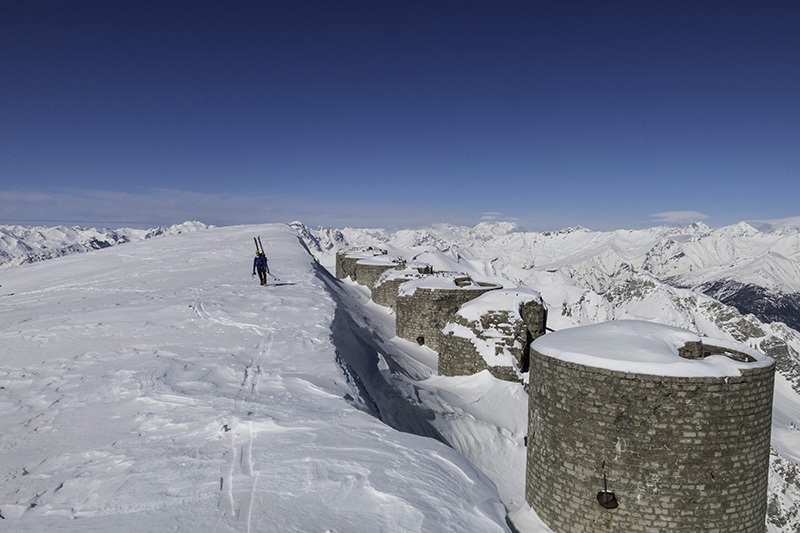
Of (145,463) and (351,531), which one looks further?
(145,463)

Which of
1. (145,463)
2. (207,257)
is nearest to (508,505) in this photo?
(145,463)

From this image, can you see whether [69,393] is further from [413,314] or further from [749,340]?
[749,340]

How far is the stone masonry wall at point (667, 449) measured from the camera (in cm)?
631

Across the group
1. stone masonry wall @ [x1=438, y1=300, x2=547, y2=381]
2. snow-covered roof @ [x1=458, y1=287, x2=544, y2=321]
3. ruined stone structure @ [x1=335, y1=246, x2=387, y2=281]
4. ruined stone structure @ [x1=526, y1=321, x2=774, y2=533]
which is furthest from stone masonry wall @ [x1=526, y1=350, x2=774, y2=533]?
ruined stone structure @ [x1=335, y1=246, x2=387, y2=281]

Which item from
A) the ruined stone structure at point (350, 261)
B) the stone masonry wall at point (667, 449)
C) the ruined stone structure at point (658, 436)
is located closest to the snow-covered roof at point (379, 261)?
the ruined stone structure at point (350, 261)

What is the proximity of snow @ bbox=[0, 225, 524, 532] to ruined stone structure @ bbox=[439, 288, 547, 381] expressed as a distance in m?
2.91

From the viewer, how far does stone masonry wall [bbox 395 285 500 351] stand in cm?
1798

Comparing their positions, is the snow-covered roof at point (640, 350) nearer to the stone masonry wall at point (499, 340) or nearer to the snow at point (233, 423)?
the snow at point (233, 423)

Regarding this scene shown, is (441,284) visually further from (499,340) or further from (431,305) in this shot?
(499,340)

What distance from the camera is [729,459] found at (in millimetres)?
6422

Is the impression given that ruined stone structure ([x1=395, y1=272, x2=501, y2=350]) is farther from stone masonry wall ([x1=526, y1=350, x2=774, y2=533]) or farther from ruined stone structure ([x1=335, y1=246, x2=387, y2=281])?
ruined stone structure ([x1=335, y1=246, x2=387, y2=281])

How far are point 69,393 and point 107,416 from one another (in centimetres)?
124

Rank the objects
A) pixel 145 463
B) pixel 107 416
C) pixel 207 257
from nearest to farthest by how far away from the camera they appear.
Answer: pixel 145 463 → pixel 107 416 → pixel 207 257

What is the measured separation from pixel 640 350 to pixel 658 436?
1130 mm
